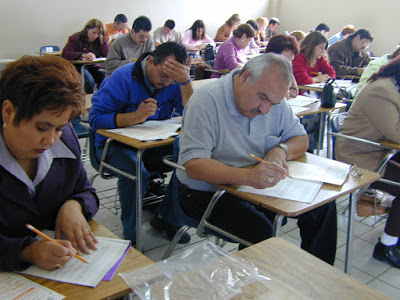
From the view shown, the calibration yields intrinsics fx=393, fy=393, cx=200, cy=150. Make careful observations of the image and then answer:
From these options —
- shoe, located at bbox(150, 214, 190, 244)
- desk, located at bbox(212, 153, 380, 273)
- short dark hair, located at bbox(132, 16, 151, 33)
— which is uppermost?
short dark hair, located at bbox(132, 16, 151, 33)

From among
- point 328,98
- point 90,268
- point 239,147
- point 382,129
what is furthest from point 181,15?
point 90,268

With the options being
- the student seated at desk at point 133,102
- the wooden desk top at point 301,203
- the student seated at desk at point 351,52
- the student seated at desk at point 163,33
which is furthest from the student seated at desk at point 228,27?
the wooden desk top at point 301,203

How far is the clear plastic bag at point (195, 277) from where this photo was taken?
0.81 m

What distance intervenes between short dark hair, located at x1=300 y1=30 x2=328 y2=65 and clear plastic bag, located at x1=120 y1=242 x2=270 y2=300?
3.57 m

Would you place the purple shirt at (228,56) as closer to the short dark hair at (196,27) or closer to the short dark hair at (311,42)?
the short dark hair at (311,42)

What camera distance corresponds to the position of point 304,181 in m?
1.56

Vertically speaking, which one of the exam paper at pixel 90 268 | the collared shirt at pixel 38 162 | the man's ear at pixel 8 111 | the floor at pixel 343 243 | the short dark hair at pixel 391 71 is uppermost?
the man's ear at pixel 8 111

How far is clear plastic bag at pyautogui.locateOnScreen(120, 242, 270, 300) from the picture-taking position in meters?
0.81

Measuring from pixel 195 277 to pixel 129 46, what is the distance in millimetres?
4073

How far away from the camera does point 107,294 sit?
839 millimetres

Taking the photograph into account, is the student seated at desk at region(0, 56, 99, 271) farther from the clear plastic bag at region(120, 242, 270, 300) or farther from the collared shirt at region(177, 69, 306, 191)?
the collared shirt at region(177, 69, 306, 191)

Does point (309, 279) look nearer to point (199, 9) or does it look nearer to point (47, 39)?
point (47, 39)

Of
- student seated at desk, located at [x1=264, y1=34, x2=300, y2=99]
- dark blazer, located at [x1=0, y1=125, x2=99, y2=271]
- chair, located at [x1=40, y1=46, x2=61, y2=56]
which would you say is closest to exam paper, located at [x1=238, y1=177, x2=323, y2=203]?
dark blazer, located at [x1=0, y1=125, x2=99, y2=271]

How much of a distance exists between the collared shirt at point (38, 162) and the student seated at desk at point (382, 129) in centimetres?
178
